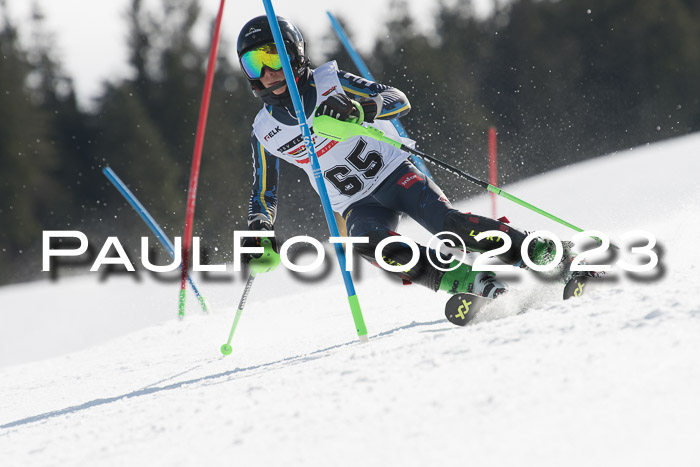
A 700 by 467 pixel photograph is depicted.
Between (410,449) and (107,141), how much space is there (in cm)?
2997

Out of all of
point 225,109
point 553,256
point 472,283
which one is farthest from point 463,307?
point 225,109

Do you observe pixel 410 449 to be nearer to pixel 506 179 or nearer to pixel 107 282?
pixel 107 282

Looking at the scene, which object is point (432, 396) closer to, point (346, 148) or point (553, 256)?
point (553, 256)

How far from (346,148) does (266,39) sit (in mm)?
680

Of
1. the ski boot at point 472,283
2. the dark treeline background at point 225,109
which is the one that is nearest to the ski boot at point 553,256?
→ the ski boot at point 472,283

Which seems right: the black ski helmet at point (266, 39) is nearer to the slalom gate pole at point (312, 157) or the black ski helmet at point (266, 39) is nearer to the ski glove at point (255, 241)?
the slalom gate pole at point (312, 157)

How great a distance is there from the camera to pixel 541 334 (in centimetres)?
235

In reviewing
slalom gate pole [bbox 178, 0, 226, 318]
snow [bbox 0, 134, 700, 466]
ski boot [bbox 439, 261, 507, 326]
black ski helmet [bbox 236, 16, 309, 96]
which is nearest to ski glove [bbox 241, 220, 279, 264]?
snow [bbox 0, 134, 700, 466]

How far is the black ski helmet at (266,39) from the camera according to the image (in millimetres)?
3850

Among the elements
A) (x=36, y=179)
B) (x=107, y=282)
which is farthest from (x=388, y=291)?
(x=36, y=179)

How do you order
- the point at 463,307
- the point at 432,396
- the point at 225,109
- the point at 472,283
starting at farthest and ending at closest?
the point at 225,109 < the point at 472,283 < the point at 463,307 < the point at 432,396

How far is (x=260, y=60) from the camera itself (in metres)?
3.88

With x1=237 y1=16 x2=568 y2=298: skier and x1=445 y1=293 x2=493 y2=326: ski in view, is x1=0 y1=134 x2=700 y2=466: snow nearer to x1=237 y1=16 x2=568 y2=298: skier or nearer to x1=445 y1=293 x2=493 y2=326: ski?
x1=445 y1=293 x2=493 y2=326: ski

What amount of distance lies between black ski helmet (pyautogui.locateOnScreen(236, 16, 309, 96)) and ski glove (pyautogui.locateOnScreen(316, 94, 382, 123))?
37 centimetres
